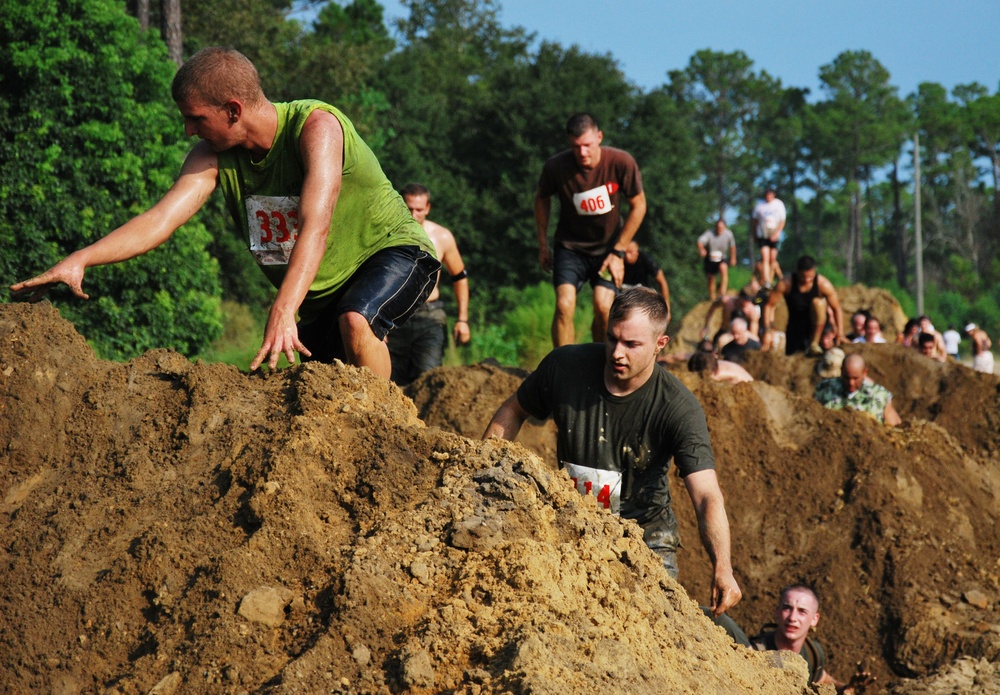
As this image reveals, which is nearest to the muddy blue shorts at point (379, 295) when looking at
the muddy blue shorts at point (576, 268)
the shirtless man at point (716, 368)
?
the muddy blue shorts at point (576, 268)

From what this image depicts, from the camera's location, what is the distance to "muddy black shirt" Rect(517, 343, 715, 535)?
4469mm

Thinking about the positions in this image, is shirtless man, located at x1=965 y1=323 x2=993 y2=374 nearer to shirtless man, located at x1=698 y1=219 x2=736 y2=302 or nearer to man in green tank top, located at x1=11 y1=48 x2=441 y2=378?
shirtless man, located at x1=698 y1=219 x2=736 y2=302

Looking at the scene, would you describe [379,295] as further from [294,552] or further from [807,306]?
[807,306]

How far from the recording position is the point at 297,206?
13.8 ft

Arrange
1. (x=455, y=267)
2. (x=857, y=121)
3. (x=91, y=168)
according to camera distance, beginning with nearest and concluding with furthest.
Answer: (x=455, y=267) → (x=91, y=168) → (x=857, y=121)

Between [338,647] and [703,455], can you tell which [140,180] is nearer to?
[703,455]

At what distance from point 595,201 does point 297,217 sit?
13.0 feet

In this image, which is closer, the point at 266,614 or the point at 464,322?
the point at 266,614

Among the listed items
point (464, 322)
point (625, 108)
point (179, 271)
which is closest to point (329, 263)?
point (464, 322)

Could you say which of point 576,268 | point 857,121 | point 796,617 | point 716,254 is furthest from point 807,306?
point 857,121

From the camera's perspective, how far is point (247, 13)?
2194 centimetres

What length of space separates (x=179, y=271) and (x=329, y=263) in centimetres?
978

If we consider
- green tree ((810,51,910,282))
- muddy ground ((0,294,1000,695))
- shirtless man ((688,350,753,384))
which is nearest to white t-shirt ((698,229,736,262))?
shirtless man ((688,350,753,384))

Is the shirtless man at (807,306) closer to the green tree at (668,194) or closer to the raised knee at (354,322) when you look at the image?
the raised knee at (354,322)
